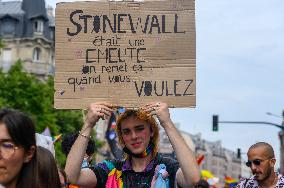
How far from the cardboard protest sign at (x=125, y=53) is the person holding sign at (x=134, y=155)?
0.19m

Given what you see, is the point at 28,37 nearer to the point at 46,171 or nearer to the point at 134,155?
the point at 134,155

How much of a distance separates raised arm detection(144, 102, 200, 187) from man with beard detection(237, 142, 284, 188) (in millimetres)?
2133

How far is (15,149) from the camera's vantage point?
3.56 meters

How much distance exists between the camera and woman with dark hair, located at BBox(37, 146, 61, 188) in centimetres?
359

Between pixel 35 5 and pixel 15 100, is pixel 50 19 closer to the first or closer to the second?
pixel 35 5

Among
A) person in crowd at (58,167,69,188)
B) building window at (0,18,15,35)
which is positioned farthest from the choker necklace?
building window at (0,18,15,35)

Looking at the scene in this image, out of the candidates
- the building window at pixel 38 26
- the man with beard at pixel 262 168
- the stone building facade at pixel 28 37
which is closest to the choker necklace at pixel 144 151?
the man with beard at pixel 262 168

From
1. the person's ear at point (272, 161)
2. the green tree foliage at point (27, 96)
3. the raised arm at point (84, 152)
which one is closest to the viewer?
the raised arm at point (84, 152)

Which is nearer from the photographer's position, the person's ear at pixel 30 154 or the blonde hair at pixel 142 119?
the person's ear at pixel 30 154

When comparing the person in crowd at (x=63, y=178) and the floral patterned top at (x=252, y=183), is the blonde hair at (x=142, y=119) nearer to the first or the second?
the person in crowd at (x=63, y=178)

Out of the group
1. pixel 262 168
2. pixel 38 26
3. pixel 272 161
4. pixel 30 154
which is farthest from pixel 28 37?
pixel 30 154

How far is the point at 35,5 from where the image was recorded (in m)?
69.7

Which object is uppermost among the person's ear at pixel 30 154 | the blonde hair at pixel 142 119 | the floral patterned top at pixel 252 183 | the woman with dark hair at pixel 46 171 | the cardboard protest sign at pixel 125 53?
the cardboard protest sign at pixel 125 53

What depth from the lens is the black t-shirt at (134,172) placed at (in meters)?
5.08
